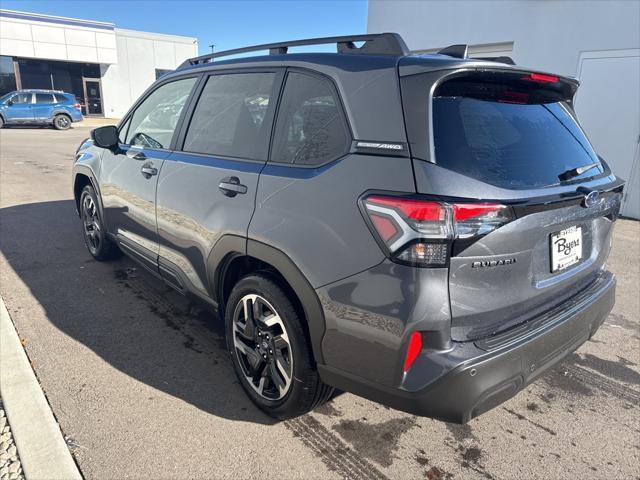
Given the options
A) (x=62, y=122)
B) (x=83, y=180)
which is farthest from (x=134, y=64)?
(x=83, y=180)

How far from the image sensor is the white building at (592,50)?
7.83 meters

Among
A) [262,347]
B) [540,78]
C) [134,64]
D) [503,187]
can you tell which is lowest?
[262,347]

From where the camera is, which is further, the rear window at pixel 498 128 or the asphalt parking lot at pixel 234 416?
the asphalt parking lot at pixel 234 416

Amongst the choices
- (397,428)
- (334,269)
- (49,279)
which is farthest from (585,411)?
(49,279)

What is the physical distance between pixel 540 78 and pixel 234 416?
7.68 ft

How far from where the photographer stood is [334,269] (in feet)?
6.53

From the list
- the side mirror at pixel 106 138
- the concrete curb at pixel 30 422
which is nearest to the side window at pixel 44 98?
the side mirror at pixel 106 138

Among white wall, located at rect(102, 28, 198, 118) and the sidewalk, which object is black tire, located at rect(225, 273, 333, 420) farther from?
white wall, located at rect(102, 28, 198, 118)

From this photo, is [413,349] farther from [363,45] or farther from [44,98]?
[44,98]

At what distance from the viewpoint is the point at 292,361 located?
2.30 metres

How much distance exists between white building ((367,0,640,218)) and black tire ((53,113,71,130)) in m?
Result: 21.3

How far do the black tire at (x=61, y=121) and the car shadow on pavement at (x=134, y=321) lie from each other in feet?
69.6

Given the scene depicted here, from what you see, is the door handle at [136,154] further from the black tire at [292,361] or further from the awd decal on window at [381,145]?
the awd decal on window at [381,145]

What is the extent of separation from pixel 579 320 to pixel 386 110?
55.2 inches
